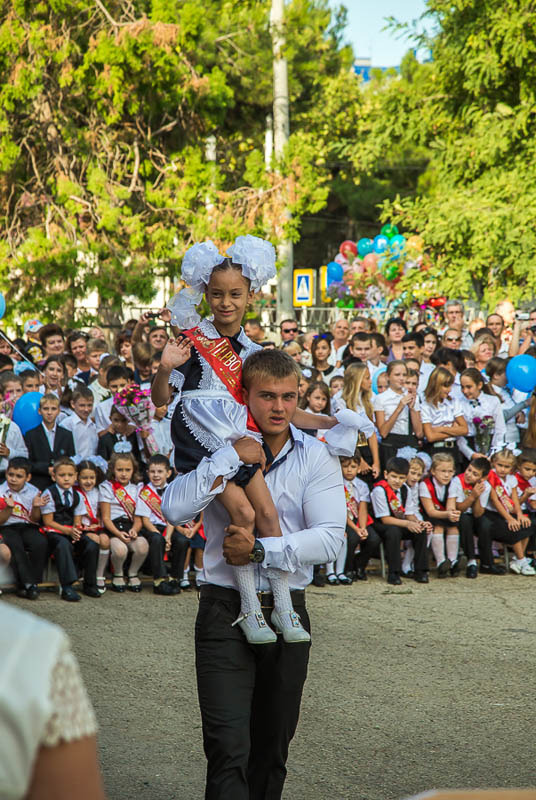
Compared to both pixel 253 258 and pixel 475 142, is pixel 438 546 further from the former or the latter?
pixel 475 142

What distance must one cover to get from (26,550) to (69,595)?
51 cm

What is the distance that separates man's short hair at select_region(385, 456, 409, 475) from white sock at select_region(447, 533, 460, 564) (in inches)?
27.8

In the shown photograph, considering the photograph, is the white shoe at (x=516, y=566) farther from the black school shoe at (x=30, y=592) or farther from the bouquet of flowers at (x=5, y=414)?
the bouquet of flowers at (x=5, y=414)

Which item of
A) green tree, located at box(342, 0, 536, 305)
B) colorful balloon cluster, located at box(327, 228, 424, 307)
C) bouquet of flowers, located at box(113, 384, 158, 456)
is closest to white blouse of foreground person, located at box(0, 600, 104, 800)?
bouquet of flowers, located at box(113, 384, 158, 456)

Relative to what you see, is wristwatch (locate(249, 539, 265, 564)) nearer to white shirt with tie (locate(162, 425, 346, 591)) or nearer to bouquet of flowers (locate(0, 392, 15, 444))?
white shirt with tie (locate(162, 425, 346, 591))

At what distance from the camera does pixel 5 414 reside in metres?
9.21

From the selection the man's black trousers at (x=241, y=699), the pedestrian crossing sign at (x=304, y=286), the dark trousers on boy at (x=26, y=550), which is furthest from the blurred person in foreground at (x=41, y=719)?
the pedestrian crossing sign at (x=304, y=286)

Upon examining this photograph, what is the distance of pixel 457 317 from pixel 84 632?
22.1 feet

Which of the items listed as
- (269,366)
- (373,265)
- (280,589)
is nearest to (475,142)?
(373,265)

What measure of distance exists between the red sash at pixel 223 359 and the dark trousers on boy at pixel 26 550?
4.97 metres

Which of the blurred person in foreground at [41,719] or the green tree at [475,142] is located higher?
the green tree at [475,142]

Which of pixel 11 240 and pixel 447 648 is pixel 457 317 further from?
pixel 11 240

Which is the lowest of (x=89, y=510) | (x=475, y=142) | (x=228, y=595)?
(x=89, y=510)

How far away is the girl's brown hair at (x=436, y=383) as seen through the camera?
10.1 m
